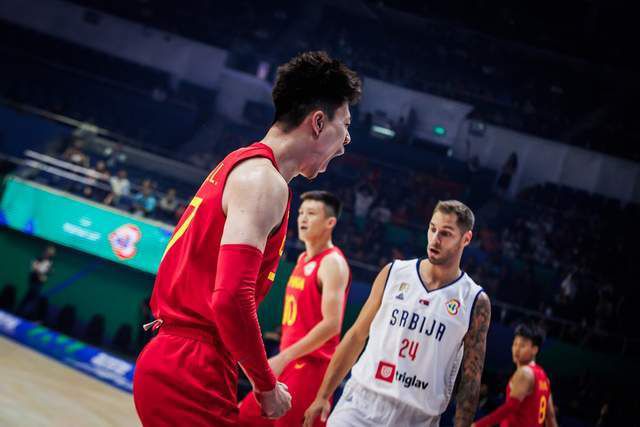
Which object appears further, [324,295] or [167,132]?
[167,132]

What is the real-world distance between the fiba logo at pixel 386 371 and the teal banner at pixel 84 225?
6101 millimetres

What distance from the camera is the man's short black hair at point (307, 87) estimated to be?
6.47 ft

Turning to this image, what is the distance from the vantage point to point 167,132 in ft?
66.9

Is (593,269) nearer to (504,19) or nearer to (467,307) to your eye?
(504,19)

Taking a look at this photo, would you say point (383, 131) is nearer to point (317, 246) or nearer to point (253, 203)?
point (317, 246)

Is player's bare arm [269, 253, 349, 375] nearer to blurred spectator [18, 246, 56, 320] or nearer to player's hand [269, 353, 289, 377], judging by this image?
player's hand [269, 353, 289, 377]

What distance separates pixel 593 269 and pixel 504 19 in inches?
405

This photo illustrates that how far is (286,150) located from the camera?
1947 mm

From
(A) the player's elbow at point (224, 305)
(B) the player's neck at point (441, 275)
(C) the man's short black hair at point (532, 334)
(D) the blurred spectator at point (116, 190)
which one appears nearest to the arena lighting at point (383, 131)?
(D) the blurred spectator at point (116, 190)

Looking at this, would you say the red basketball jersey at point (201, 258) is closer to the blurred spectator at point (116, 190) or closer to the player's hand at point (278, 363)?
the player's hand at point (278, 363)

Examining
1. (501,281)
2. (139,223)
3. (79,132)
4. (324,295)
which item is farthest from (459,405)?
(79,132)

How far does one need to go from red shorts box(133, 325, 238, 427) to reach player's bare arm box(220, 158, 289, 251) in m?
0.39

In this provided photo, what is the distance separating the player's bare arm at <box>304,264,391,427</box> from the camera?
126 inches

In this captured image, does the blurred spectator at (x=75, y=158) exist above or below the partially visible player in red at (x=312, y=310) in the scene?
above
